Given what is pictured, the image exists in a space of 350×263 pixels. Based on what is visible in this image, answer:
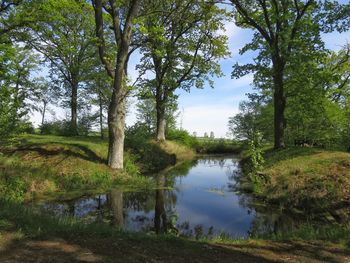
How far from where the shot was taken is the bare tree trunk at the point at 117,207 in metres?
10.8

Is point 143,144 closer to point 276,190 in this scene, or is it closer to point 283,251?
point 276,190

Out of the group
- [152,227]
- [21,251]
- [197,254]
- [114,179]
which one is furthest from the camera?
[114,179]

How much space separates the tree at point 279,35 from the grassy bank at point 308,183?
20.5 ft

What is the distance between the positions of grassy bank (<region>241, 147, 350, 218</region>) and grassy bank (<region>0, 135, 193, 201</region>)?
581 cm

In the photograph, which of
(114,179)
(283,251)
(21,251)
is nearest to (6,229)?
(21,251)

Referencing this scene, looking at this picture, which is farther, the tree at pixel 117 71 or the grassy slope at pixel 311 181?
the tree at pixel 117 71

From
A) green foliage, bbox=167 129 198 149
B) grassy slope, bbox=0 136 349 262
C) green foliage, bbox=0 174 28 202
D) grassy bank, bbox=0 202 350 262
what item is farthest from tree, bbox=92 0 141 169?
green foliage, bbox=167 129 198 149

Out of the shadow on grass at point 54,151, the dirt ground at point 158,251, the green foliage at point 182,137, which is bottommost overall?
the dirt ground at point 158,251

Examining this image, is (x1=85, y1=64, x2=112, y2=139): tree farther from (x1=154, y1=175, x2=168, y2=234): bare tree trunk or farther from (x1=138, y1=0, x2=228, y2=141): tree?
(x1=154, y1=175, x2=168, y2=234): bare tree trunk

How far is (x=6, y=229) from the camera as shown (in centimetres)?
657

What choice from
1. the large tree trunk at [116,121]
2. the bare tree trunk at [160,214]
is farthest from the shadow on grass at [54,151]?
Answer: the bare tree trunk at [160,214]

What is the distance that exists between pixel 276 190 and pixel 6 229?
10477 mm

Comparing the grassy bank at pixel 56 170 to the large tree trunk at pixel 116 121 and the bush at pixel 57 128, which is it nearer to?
the large tree trunk at pixel 116 121

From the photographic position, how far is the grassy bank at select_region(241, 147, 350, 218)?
11.6m
